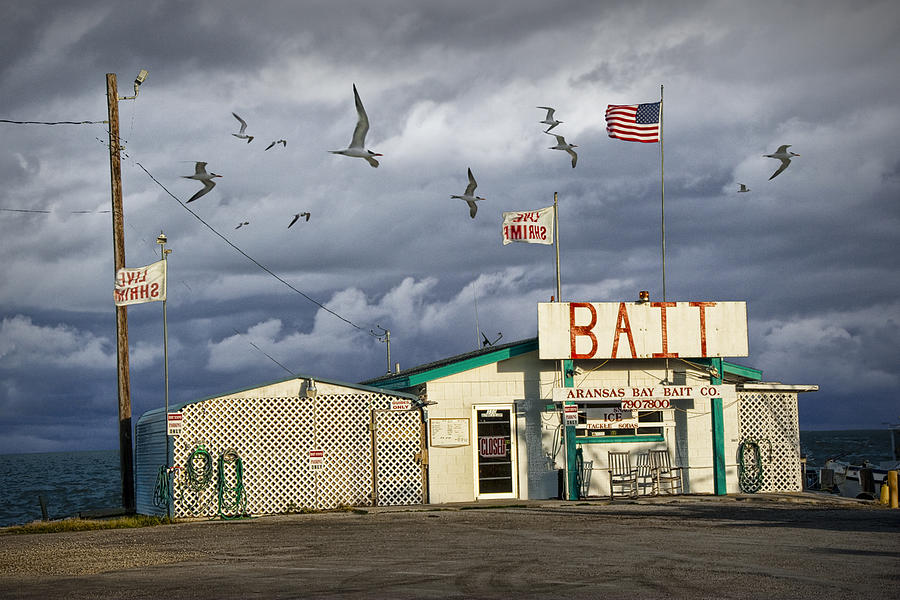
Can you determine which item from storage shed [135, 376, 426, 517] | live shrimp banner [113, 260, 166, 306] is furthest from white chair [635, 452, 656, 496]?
live shrimp banner [113, 260, 166, 306]

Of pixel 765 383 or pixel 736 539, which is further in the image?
pixel 765 383

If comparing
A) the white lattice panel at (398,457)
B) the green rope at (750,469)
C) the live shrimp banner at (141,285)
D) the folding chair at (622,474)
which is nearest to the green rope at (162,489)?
the live shrimp banner at (141,285)

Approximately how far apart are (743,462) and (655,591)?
15.7 meters

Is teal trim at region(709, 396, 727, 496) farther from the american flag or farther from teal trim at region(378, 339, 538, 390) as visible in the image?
the american flag

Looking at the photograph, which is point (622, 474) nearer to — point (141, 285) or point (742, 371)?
point (742, 371)

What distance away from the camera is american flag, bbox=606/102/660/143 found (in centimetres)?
2797

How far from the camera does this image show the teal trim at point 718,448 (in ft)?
83.9

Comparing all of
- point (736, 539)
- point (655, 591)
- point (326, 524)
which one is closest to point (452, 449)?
point (326, 524)

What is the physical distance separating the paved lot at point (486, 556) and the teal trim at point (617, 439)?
134 inches

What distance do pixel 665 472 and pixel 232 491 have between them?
10.4m

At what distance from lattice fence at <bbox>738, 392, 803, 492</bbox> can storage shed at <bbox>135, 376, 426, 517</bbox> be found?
28.0 ft

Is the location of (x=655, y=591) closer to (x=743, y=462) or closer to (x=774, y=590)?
(x=774, y=590)

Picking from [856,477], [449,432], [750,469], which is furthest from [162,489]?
[856,477]

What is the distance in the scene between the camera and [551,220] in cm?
2642
